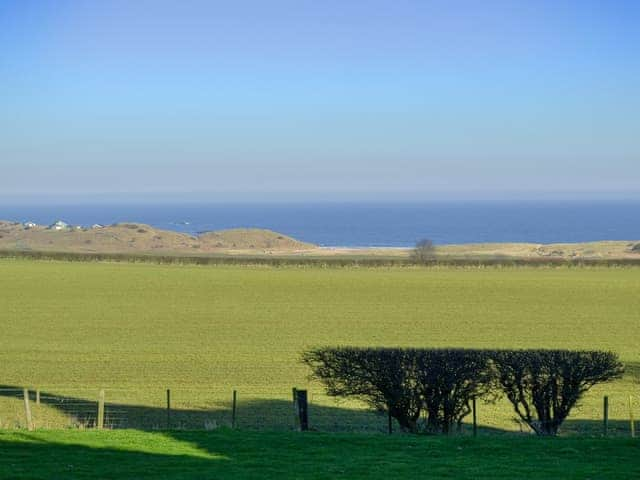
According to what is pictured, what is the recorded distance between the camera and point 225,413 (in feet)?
76.3

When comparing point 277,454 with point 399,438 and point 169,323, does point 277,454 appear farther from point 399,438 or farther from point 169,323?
point 169,323

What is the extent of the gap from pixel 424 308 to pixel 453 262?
3498 centimetres

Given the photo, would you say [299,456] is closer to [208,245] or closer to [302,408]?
[302,408]

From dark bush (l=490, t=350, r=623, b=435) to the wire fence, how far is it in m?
0.78

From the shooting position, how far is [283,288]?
59312 millimetres

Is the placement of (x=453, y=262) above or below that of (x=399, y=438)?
above

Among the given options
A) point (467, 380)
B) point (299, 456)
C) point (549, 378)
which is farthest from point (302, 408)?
point (549, 378)

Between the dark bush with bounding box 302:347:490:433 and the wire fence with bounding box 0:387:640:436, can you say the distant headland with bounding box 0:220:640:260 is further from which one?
the dark bush with bounding box 302:347:490:433

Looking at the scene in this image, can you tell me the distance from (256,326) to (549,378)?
23.5 m

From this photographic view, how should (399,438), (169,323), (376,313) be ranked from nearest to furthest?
1. (399,438)
2. (169,323)
3. (376,313)

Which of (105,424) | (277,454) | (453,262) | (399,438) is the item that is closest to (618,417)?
(399,438)

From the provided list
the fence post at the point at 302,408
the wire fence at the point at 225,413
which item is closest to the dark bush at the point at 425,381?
the wire fence at the point at 225,413

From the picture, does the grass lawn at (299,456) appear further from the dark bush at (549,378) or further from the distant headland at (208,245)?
the distant headland at (208,245)

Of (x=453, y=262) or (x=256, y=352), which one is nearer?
(x=256, y=352)
